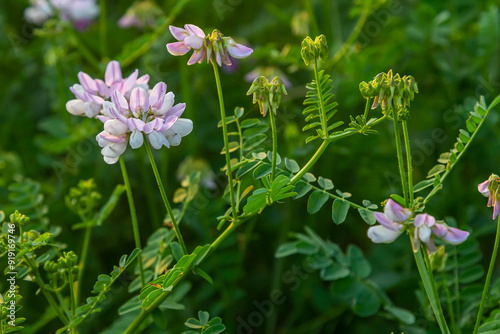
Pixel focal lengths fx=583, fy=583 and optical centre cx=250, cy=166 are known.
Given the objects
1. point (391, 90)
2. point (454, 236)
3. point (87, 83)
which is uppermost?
point (87, 83)

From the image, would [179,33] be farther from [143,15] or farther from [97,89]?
[143,15]

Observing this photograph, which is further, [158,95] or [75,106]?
[75,106]

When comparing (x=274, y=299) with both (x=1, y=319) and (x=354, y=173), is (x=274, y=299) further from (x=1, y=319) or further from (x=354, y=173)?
(x=1, y=319)

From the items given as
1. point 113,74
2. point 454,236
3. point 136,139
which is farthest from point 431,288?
point 113,74

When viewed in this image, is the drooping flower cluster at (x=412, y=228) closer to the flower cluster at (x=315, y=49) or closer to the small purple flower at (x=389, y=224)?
the small purple flower at (x=389, y=224)

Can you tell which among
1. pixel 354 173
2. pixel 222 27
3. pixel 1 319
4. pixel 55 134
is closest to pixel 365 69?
pixel 354 173

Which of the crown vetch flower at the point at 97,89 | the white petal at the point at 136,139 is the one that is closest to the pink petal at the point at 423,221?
the white petal at the point at 136,139
